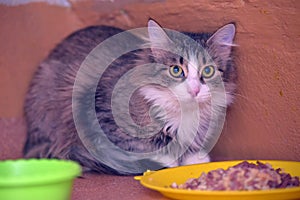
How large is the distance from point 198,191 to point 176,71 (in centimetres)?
82

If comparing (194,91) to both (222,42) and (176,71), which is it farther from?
(222,42)

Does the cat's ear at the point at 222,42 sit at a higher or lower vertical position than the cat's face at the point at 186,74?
higher

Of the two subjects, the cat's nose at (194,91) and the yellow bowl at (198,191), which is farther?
the cat's nose at (194,91)

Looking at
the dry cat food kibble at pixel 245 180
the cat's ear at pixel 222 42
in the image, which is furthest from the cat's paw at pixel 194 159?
the dry cat food kibble at pixel 245 180

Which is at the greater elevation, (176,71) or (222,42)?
(222,42)

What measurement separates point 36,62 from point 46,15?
23 centimetres

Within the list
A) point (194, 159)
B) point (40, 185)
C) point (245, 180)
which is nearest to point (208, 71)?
point (194, 159)

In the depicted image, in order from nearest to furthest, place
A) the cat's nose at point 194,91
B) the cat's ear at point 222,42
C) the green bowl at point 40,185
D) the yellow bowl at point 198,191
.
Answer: the green bowl at point 40,185 < the yellow bowl at point 198,191 < the cat's nose at point 194,91 < the cat's ear at point 222,42

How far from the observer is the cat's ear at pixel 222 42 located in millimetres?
2492

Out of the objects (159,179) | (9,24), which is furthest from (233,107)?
(9,24)

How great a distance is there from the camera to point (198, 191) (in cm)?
171

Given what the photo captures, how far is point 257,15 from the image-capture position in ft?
8.18

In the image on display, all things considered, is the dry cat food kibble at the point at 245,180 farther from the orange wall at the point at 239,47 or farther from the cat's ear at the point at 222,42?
the cat's ear at the point at 222,42

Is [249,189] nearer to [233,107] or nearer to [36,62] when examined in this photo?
[233,107]
